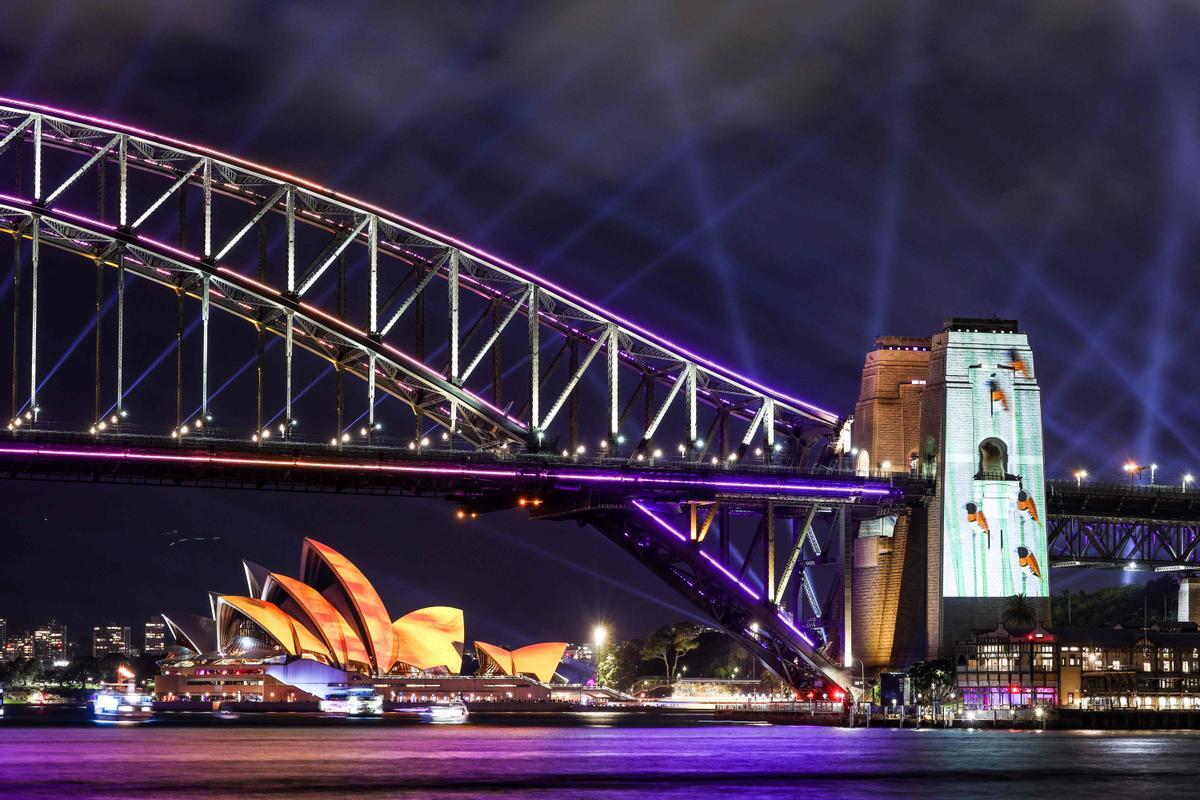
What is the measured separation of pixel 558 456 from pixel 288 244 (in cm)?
2160

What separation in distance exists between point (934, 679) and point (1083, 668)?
2120 cm

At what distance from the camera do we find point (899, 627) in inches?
5428

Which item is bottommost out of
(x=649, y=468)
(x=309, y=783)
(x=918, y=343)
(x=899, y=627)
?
(x=309, y=783)

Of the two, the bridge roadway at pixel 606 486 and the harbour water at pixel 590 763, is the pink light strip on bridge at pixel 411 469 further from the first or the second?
the harbour water at pixel 590 763

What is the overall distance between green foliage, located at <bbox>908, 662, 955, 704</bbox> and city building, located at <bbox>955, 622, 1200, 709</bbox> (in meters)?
0.70

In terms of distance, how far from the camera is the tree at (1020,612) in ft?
441

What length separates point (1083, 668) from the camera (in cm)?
15075

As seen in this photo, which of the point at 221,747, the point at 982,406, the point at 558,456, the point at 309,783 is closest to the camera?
the point at 309,783

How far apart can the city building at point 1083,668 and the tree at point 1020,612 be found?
68 centimetres

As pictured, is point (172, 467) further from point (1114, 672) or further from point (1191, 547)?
point (1191, 547)

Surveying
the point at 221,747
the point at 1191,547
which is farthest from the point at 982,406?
the point at 221,747

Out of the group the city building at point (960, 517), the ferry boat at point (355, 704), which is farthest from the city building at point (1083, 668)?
the ferry boat at point (355, 704)

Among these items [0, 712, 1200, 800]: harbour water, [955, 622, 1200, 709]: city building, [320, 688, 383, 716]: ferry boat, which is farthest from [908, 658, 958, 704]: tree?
[320, 688, 383, 716]: ferry boat

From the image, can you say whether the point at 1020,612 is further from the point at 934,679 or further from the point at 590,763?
the point at 590,763
